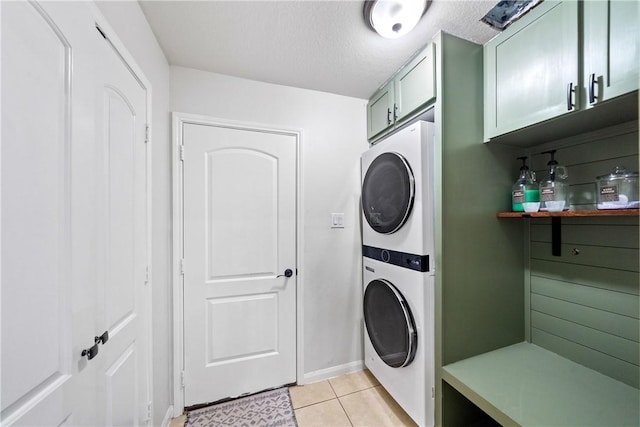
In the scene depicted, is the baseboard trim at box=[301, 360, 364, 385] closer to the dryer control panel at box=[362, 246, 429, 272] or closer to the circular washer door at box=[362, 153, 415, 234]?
the dryer control panel at box=[362, 246, 429, 272]

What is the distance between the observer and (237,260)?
5.97ft

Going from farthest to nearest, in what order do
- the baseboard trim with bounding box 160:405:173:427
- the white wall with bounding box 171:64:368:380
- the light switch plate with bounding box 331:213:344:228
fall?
1. the light switch plate with bounding box 331:213:344:228
2. the white wall with bounding box 171:64:368:380
3. the baseboard trim with bounding box 160:405:173:427

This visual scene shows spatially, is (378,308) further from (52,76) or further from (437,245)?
(52,76)

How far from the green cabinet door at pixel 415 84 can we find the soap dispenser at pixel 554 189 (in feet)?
2.48

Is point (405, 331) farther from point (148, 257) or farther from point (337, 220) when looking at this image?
point (148, 257)

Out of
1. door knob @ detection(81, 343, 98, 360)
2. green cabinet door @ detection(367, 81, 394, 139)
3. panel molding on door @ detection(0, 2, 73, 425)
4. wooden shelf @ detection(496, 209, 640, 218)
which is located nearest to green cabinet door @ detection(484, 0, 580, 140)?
wooden shelf @ detection(496, 209, 640, 218)

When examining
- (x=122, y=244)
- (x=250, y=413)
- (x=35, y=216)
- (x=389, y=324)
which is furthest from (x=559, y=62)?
(x=250, y=413)

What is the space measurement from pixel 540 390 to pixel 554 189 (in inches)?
38.7

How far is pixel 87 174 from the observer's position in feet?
2.54

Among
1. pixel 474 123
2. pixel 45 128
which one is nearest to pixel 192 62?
pixel 45 128

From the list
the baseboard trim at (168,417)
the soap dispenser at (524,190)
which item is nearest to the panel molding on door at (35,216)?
the baseboard trim at (168,417)

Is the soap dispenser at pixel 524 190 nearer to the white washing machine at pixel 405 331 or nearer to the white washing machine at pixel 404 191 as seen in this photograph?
the white washing machine at pixel 404 191

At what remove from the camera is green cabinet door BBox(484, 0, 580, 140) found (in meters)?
1.04

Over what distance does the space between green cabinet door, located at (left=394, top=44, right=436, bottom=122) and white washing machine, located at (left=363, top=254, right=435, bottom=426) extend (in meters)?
0.94
